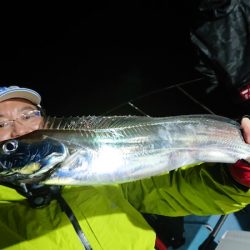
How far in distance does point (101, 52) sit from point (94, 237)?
615 centimetres

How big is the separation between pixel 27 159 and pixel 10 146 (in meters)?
0.08

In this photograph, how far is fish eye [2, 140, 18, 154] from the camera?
1405 mm

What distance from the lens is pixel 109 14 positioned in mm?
7648

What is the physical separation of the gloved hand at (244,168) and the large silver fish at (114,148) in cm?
3

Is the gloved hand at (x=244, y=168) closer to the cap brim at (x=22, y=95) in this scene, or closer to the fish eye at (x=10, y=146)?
the fish eye at (x=10, y=146)

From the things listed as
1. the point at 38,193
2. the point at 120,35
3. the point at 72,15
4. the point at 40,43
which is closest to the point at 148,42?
the point at 120,35

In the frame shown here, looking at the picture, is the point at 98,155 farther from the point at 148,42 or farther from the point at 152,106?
the point at 148,42

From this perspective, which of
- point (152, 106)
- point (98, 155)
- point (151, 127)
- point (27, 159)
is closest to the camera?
point (27, 159)

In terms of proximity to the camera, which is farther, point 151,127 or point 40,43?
point 40,43

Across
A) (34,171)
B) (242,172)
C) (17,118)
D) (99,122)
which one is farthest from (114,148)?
(17,118)

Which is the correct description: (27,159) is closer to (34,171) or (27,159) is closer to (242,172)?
(34,171)

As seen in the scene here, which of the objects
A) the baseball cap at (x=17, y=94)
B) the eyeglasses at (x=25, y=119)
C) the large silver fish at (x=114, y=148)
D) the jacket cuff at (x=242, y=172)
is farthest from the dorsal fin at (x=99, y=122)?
the baseball cap at (x=17, y=94)

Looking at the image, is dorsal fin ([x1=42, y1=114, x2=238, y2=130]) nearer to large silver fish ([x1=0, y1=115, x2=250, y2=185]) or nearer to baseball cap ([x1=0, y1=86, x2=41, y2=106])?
large silver fish ([x1=0, y1=115, x2=250, y2=185])

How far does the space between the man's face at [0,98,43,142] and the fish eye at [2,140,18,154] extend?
529 mm
